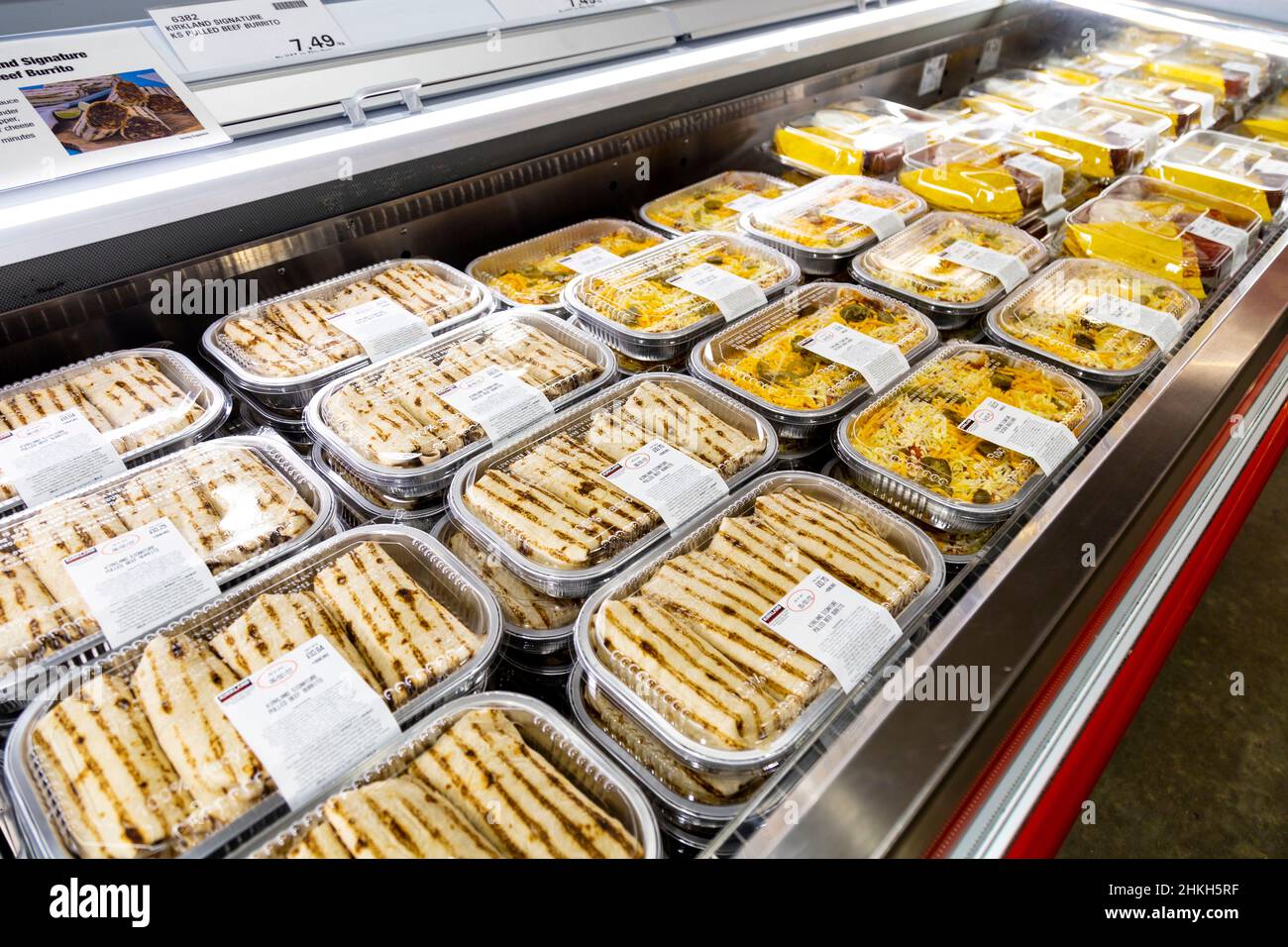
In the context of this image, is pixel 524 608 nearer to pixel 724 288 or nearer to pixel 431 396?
pixel 431 396

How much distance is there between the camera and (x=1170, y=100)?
4.35 meters

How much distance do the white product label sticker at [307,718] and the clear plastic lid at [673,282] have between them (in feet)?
4.78

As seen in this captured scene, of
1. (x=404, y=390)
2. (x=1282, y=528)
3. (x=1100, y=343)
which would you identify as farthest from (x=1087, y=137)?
(x=404, y=390)

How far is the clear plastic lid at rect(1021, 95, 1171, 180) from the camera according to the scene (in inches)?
152

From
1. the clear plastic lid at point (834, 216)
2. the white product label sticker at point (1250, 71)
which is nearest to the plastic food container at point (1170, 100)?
the white product label sticker at point (1250, 71)

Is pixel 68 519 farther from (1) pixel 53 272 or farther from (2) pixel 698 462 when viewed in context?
(2) pixel 698 462

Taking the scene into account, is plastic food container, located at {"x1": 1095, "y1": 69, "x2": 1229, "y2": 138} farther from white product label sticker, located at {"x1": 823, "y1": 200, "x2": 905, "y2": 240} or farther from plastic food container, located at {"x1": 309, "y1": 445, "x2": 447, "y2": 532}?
plastic food container, located at {"x1": 309, "y1": 445, "x2": 447, "y2": 532}

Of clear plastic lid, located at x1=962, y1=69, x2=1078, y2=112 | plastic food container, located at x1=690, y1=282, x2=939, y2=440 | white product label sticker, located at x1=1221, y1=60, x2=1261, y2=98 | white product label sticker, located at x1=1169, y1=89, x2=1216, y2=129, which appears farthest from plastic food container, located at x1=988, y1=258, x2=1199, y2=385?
white product label sticker, located at x1=1221, y1=60, x2=1261, y2=98

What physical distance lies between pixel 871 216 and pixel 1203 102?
2.41m

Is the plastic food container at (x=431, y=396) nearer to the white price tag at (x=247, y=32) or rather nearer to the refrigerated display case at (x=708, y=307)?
the refrigerated display case at (x=708, y=307)

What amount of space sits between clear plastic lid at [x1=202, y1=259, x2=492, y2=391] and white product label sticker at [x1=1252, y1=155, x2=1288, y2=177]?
342 centimetres

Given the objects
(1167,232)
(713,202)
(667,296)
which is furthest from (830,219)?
(1167,232)

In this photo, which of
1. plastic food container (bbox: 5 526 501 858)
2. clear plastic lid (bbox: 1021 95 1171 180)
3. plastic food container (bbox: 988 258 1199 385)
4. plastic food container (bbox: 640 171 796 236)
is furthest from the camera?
clear plastic lid (bbox: 1021 95 1171 180)

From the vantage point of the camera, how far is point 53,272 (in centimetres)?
205
